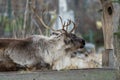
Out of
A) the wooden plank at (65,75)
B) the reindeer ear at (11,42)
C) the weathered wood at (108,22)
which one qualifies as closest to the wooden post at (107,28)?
the weathered wood at (108,22)

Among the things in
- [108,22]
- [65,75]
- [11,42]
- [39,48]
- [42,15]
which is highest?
[42,15]

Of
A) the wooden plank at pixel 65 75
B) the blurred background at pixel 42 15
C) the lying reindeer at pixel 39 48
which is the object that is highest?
the blurred background at pixel 42 15

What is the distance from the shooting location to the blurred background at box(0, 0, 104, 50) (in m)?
13.9

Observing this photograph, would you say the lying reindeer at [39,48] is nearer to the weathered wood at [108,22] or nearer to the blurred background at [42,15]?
the blurred background at [42,15]

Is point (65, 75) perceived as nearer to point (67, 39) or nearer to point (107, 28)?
point (67, 39)

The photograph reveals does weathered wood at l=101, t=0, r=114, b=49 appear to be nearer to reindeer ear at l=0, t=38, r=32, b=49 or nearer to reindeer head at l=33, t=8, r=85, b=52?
reindeer head at l=33, t=8, r=85, b=52

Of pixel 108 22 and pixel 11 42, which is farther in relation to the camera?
pixel 108 22

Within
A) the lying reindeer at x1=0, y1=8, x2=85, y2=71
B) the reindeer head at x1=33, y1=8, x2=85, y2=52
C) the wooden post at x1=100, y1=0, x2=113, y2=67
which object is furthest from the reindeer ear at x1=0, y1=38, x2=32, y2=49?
the wooden post at x1=100, y1=0, x2=113, y2=67

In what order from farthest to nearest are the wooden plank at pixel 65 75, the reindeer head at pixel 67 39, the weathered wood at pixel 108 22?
the weathered wood at pixel 108 22, the reindeer head at pixel 67 39, the wooden plank at pixel 65 75

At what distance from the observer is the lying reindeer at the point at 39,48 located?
1027cm

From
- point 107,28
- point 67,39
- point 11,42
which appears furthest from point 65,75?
point 107,28

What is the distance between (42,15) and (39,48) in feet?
7.13

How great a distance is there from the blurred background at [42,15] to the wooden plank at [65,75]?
5.06 ft

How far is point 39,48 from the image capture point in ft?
34.1
